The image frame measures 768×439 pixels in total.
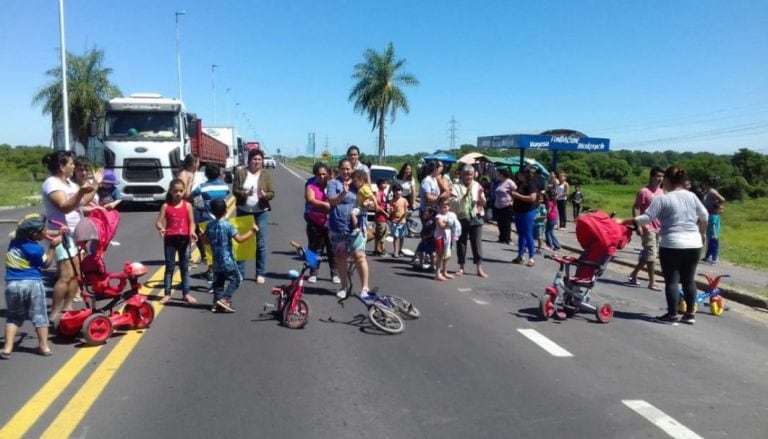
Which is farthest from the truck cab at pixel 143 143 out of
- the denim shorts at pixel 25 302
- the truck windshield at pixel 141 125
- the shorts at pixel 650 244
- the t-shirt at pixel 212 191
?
the denim shorts at pixel 25 302

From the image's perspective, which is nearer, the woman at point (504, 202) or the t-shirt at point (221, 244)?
the t-shirt at point (221, 244)

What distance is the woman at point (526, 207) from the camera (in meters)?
11.0

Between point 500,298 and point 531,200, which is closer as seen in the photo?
point 500,298

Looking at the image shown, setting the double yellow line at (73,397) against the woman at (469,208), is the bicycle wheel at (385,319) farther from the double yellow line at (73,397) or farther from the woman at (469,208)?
the woman at (469,208)

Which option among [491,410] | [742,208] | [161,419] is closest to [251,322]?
[161,419]

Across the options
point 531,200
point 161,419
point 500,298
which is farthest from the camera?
point 531,200

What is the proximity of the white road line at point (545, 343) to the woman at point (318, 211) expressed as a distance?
2.99 metres

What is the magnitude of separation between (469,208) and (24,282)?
20.9 feet

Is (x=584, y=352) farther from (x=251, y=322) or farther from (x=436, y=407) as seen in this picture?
(x=251, y=322)

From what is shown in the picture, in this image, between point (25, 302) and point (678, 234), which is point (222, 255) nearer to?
point (25, 302)

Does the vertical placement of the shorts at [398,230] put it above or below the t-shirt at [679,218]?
below

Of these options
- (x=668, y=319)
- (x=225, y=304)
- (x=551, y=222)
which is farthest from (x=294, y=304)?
(x=551, y=222)

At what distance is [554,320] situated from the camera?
7.22 meters

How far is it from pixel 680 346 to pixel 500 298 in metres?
2.50
